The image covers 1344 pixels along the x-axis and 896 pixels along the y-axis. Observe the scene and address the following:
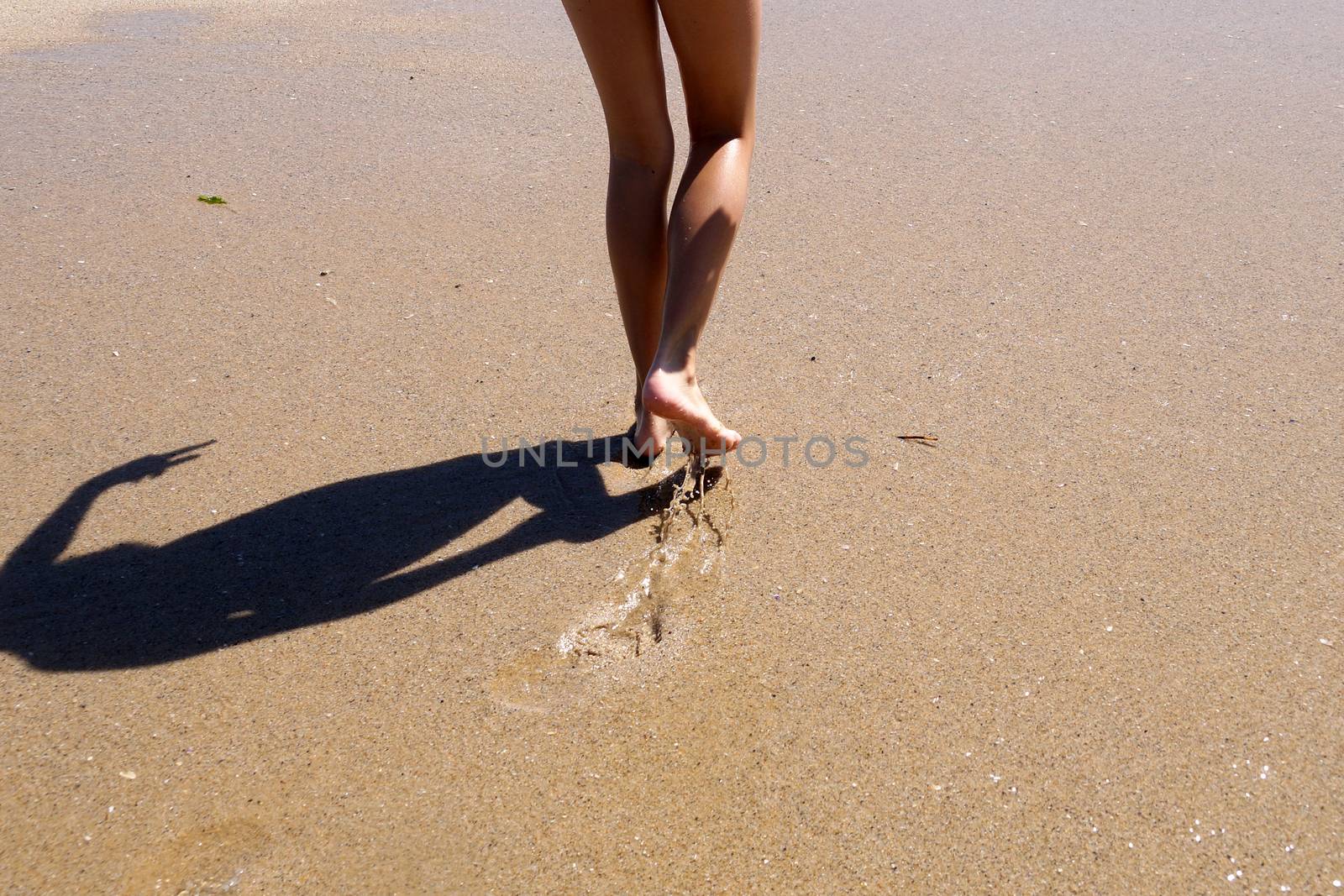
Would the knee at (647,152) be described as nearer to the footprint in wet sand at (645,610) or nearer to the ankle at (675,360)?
the ankle at (675,360)

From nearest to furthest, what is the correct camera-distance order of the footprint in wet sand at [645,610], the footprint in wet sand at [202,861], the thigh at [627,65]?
the footprint in wet sand at [202,861]
the footprint in wet sand at [645,610]
the thigh at [627,65]

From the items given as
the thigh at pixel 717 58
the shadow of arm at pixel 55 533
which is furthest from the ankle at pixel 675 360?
the shadow of arm at pixel 55 533

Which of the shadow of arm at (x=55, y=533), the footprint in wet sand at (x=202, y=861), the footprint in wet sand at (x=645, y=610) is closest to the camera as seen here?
the footprint in wet sand at (x=202, y=861)

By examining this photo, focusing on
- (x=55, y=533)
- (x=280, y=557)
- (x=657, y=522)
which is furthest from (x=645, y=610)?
(x=55, y=533)

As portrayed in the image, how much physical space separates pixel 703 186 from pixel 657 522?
63 centimetres

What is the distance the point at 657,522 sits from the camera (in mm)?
2174

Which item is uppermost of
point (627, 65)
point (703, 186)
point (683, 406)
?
point (627, 65)

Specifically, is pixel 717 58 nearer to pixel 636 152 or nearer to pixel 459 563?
pixel 636 152

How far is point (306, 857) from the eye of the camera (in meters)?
1.51

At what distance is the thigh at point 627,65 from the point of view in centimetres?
190

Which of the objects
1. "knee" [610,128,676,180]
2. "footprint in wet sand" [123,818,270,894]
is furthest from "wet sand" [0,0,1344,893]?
"knee" [610,128,676,180]

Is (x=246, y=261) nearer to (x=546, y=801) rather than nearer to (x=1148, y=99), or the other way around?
(x=546, y=801)

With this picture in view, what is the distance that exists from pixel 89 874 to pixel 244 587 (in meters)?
0.58

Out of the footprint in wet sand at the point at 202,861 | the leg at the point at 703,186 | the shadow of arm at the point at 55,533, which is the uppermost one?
the leg at the point at 703,186
